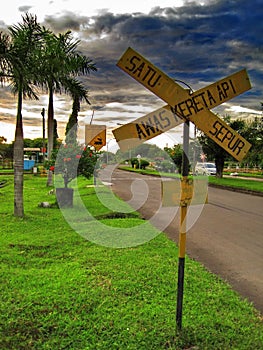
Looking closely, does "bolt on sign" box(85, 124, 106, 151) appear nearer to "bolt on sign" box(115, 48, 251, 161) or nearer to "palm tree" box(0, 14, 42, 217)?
"palm tree" box(0, 14, 42, 217)

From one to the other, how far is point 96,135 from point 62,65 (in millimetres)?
3191

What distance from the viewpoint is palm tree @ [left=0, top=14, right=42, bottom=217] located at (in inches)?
322

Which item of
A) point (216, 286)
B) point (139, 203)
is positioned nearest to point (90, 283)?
point (216, 286)

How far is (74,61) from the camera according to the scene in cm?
1488

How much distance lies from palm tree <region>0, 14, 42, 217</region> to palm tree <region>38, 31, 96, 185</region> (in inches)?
114

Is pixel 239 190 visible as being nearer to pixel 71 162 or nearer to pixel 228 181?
pixel 228 181

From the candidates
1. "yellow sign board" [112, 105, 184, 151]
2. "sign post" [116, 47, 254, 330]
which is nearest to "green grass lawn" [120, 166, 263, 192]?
"sign post" [116, 47, 254, 330]

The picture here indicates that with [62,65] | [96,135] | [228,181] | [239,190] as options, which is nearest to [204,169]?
[228,181]

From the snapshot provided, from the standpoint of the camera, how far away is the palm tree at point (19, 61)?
8.19 m

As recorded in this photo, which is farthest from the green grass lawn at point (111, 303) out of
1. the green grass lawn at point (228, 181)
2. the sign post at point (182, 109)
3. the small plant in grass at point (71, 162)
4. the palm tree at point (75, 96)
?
the green grass lawn at point (228, 181)

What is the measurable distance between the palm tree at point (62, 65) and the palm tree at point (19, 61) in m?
2.91

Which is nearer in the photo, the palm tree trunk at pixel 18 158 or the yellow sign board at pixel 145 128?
the yellow sign board at pixel 145 128

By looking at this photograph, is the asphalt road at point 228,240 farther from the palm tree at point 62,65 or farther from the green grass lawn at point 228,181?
the green grass lawn at point 228,181

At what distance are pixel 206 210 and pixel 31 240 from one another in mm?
6418
